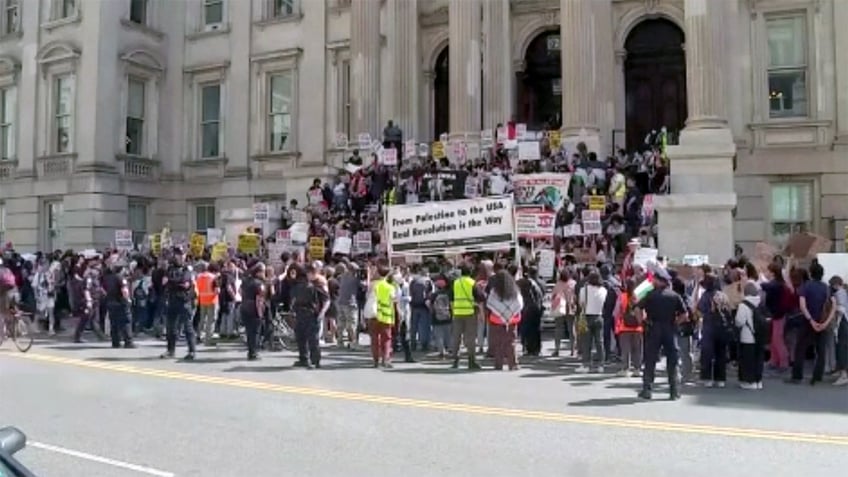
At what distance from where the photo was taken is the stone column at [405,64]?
87.4ft

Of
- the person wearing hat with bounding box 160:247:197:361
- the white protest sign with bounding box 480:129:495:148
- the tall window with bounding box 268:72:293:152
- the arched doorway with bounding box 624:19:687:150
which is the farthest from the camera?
the tall window with bounding box 268:72:293:152

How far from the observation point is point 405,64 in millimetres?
26891

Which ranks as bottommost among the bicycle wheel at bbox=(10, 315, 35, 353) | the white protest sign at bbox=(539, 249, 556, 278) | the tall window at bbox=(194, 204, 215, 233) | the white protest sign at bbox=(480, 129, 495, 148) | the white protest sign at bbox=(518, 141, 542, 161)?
the bicycle wheel at bbox=(10, 315, 35, 353)

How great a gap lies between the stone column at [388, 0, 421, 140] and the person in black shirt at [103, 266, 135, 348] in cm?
1150

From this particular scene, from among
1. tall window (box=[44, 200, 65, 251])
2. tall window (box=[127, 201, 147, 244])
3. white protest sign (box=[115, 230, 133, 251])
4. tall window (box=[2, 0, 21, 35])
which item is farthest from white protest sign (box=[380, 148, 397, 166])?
tall window (box=[2, 0, 21, 35])

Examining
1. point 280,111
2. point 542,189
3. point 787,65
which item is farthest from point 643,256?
point 280,111

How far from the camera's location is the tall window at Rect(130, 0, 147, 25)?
32219mm

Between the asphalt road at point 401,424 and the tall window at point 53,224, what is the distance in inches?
736

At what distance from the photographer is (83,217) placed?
29.8 m

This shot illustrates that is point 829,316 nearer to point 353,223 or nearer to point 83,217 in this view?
point 353,223

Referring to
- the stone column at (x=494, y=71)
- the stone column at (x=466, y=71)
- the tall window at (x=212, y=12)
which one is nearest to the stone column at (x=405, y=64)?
the stone column at (x=466, y=71)

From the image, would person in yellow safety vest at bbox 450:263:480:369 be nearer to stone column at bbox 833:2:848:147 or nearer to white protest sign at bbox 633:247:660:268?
white protest sign at bbox 633:247:660:268

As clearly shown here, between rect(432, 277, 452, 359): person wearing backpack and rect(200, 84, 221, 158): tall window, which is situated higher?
rect(200, 84, 221, 158): tall window

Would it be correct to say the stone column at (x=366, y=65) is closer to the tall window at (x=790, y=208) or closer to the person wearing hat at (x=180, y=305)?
the tall window at (x=790, y=208)
